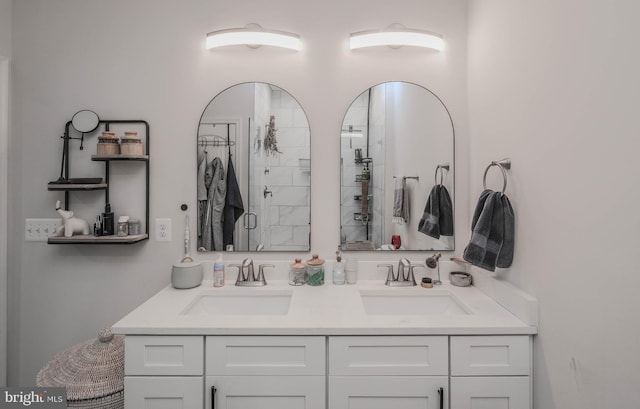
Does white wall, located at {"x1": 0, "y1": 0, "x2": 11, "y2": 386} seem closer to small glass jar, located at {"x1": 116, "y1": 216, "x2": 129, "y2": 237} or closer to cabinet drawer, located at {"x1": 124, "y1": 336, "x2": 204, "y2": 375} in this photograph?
small glass jar, located at {"x1": 116, "y1": 216, "x2": 129, "y2": 237}

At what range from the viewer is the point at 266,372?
3.94 ft

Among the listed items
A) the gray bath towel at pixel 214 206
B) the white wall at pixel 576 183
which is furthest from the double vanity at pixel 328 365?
the gray bath towel at pixel 214 206

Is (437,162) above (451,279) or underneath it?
above

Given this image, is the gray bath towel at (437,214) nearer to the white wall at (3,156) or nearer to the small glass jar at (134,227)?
the small glass jar at (134,227)

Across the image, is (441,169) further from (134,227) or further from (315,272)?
(134,227)

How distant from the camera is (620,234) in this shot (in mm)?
876

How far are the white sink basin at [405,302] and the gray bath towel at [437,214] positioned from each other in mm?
328

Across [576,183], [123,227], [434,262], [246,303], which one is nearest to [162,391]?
[246,303]

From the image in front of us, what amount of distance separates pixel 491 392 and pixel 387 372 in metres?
0.38

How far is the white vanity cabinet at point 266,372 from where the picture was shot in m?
1.20

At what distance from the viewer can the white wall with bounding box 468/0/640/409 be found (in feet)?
2.83

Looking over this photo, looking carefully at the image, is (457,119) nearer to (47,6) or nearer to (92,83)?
(92,83)

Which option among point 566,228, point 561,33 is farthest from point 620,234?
point 561,33

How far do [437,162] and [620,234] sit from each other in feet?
3.17
